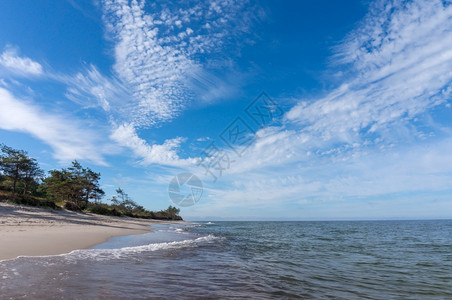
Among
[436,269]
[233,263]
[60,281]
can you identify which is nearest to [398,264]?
[436,269]

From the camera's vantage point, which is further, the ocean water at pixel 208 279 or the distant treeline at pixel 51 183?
the distant treeline at pixel 51 183

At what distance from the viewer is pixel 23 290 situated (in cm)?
538

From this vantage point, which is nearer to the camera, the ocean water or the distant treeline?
the ocean water

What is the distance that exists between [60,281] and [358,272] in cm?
1077

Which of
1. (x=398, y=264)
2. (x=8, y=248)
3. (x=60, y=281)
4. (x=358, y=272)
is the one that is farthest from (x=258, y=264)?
(x=8, y=248)

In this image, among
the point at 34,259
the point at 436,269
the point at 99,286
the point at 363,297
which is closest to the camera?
the point at 99,286

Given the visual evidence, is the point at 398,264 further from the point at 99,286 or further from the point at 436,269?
the point at 99,286

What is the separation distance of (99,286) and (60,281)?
1082 millimetres

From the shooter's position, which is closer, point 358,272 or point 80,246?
point 358,272

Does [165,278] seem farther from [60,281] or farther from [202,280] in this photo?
[60,281]

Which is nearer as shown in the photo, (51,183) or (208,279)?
(208,279)

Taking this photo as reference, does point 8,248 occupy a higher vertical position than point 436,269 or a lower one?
higher

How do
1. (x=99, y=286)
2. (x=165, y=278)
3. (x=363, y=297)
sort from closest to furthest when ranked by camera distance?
1. (x=99, y=286)
2. (x=363, y=297)
3. (x=165, y=278)

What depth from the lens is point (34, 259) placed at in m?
8.44
